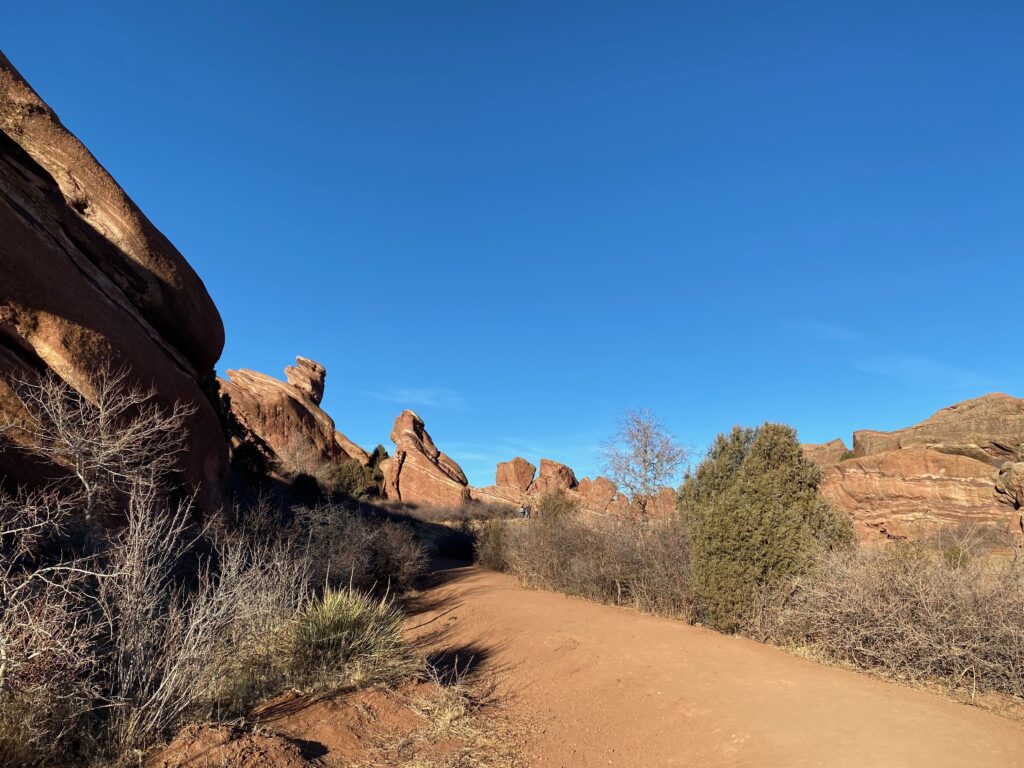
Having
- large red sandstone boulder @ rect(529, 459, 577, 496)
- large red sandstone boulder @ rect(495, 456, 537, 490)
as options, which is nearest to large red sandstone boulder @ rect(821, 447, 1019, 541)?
large red sandstone boulder @ rect(529, 459, 577, 496)

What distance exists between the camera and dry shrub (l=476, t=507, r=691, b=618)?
11.3 m

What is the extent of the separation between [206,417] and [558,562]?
926 cm

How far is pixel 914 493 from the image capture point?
84.0 ft

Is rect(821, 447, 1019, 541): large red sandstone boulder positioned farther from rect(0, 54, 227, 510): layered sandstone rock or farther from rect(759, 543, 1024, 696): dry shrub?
rect(0, 54, 227, 510): layered sandstone rock

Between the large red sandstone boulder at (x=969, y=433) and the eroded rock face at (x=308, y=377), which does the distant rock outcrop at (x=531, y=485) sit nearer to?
the eroded rock face at (x=308, y=377)

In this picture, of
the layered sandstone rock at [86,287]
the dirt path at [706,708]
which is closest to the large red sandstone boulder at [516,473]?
the layered sandstone rock at [86,287]

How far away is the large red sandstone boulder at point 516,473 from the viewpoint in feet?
199

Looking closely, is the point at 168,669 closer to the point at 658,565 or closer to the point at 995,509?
the point at 658,565

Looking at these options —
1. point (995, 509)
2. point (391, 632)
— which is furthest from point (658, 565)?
point (995, 509)

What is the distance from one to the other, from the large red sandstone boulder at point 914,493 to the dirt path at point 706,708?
60.3 ft

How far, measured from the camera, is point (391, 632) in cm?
764

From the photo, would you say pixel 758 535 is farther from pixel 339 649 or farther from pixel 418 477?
pixel 418 477

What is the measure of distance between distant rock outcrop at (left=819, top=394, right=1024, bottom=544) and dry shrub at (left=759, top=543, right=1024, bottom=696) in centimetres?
1571

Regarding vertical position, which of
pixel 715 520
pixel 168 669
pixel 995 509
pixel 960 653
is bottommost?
pixel 168 669
